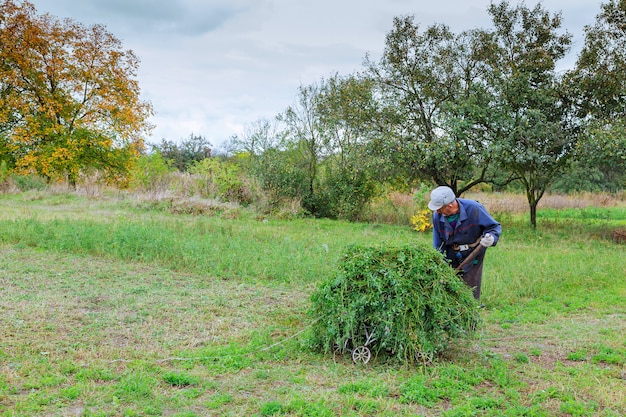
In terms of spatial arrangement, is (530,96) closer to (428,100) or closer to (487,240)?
(428,100)

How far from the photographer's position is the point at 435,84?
1650cm

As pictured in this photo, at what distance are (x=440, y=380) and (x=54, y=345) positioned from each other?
3533 mm

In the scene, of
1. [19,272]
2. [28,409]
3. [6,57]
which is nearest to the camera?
[28,409]

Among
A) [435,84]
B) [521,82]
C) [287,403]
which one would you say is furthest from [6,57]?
[287,403]

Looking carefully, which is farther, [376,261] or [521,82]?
[521,82]

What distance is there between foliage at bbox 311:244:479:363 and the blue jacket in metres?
0.96

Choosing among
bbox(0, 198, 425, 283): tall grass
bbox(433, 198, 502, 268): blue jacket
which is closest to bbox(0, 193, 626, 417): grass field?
bbox(0, 198, 425, 283): tall grass

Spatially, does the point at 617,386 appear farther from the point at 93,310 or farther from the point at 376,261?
the point at 93,310

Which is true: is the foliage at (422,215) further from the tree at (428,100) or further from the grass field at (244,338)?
the grass field at (244,338)

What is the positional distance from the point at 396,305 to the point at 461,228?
170 cm

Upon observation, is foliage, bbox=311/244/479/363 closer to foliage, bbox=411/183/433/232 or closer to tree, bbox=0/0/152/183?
foliage, bbox=411/183/433/232

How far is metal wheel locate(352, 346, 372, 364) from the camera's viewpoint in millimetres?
4613

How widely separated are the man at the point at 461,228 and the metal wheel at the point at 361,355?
64.8 inches

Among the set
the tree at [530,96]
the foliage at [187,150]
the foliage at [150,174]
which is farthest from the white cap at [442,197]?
the foliage at [187,150]
